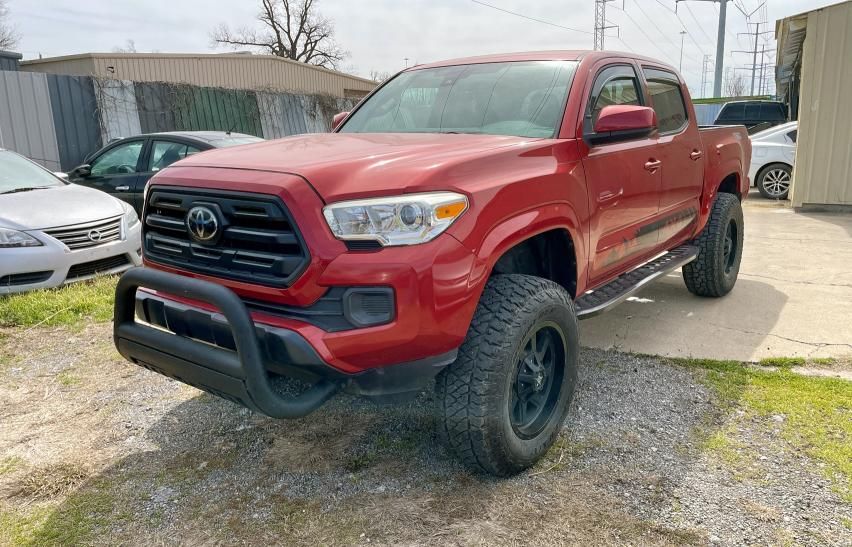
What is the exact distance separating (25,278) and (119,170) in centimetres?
287

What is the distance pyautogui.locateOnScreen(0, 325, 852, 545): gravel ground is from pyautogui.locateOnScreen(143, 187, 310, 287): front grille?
96 centimetres

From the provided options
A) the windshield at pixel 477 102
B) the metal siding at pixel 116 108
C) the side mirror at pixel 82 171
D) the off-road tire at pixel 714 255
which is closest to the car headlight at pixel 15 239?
the side mirror at pixel 82 171

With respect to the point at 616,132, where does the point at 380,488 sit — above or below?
below

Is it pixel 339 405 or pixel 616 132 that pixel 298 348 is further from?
pixel 616 132

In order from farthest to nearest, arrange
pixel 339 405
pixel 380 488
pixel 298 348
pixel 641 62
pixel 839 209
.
A: 1. pixel 839 209
2. pixel 641 62
3. pixel 339 405
4. pixel 380 488
5. pixel 298 348

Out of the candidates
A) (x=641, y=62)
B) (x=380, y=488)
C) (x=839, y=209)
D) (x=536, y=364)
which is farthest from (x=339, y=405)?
(x=839, y=209)

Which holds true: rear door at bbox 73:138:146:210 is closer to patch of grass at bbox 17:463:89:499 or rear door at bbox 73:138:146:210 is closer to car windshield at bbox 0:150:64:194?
car windshield at bbox 0:150:64:194

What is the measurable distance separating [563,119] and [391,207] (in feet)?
4.28

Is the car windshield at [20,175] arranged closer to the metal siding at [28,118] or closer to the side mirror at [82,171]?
the side mirror at [82,171]

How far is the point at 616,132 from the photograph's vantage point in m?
3.37

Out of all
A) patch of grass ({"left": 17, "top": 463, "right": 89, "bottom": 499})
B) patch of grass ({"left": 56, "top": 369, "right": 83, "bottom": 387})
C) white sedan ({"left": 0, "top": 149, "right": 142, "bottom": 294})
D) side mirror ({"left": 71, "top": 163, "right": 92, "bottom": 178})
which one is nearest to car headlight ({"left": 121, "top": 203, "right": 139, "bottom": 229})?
white sedan ({"left": 0, "top": 149, "right": 142, "bottom": 294})

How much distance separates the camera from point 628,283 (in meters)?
3.89

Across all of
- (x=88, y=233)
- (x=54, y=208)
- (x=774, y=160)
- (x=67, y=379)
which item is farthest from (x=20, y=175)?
(x=774, y=160)

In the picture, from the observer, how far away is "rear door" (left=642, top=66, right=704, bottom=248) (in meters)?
4.15
